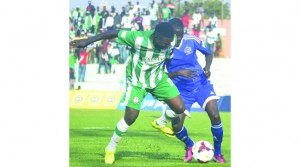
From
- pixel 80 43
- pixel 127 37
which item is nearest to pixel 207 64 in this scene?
pixel 127 37

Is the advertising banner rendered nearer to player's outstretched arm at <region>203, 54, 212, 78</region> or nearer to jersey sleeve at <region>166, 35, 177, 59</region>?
jersey sleeve at <region>166, 35, 177, 59</region>

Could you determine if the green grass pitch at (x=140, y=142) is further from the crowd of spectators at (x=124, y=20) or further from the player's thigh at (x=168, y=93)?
the crowd of spectators at (x=124, y=20)

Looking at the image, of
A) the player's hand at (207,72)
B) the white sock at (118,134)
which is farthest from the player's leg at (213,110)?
the white sock at (118,134)

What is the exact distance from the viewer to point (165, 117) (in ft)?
48.6

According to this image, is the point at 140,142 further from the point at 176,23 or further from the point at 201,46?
the point at 176,23

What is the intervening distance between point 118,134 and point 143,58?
1.12 metres

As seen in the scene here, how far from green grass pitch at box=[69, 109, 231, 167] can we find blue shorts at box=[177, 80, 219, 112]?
16 centimetres

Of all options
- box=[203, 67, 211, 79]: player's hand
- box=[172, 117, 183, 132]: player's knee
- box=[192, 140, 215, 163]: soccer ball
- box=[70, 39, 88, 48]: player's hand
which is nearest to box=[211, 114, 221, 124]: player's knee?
box=[192, 140, 215, 163]: soccer ball

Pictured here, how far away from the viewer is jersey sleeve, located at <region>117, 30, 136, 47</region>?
560 inches

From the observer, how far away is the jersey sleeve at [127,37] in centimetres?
1423

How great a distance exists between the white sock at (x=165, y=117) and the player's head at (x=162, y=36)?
101cm

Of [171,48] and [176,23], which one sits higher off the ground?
[176,23]

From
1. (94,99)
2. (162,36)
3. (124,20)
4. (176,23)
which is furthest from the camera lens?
(94,99)
